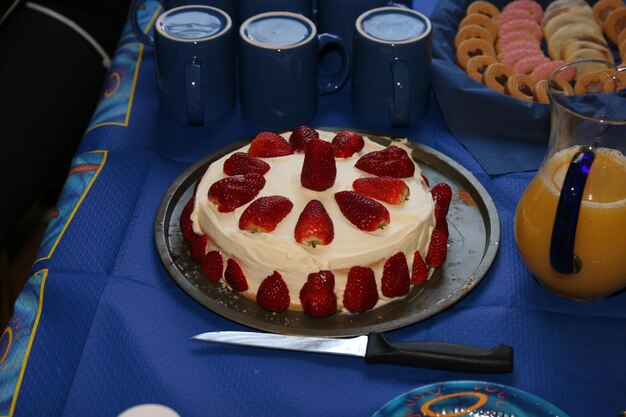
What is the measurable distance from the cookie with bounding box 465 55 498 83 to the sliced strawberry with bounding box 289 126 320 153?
16.3 inches

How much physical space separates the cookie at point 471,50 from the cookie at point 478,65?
0.03 m

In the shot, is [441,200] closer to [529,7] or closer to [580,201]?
[580,201]

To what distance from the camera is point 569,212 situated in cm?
98

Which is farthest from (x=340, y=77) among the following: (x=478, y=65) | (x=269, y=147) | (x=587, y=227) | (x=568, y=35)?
(x=587, y=227)

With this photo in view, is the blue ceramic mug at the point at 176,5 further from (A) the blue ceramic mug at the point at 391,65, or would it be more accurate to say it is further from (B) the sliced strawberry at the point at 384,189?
(B) the sliced strawberry at the point at 384,189

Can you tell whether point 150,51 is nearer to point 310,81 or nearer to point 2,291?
point 310,81

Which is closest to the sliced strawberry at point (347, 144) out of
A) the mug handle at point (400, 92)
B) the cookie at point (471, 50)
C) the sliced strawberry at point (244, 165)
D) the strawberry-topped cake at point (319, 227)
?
the strawberry-topped cake at point (319, 227)

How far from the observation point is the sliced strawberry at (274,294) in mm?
1097

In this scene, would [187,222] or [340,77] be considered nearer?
[187,222]

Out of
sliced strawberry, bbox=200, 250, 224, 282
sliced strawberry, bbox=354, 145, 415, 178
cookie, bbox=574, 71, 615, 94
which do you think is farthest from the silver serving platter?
cookie, bbox=574, 71, 615, 94

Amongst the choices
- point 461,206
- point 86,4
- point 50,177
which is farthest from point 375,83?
point 86,4

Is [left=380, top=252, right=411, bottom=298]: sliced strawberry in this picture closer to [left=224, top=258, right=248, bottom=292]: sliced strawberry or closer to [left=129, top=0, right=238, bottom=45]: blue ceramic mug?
[left=224, top=258, right=248, bottom=292]: sliced strawberry

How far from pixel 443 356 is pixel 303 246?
0.77ft

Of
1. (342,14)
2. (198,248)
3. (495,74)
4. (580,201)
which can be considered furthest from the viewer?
(342,14)
